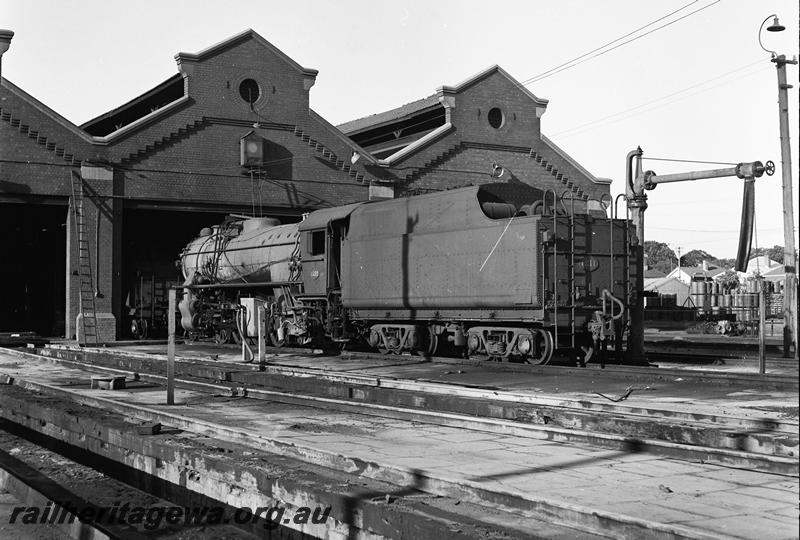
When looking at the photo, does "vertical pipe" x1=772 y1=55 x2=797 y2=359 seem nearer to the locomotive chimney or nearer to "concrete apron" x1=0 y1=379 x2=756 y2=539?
"concrete apron" x1=0 y1=379 x2=756 y2=539

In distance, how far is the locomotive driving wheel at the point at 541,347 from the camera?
15.9m

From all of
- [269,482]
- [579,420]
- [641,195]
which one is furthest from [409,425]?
[641,195]

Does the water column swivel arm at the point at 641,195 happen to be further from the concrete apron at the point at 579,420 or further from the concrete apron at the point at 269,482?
the concrete apron at the point at 269,482

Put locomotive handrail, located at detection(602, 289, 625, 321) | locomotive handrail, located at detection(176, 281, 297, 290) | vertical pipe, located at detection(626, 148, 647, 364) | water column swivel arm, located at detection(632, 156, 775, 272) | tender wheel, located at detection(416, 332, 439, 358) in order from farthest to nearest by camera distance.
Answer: locomotive handrail, located at detection(176, 281, 297, 290) → tender wheel, located at detection(416, 332, 439, 358) → vertical pipe, located at detection(626, 148, 647, 364) → water column swivel arm, located at detection(632, 156, 775, 272) → locomotive handrail, located at detection(602, 289, 625, 321)

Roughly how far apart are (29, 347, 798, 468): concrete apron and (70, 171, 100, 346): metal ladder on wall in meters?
15.6

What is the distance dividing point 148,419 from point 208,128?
71.7ft

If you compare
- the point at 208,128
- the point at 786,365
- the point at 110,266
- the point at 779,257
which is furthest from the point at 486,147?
the point at 779,257

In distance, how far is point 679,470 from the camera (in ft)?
23.0

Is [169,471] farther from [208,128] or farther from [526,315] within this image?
[208,128]

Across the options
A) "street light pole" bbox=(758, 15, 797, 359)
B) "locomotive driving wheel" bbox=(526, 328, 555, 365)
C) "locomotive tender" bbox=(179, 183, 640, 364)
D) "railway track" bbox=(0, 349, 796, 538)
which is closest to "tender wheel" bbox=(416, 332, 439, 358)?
"locomotive tender" bbox=(179, 183, 640, 364)

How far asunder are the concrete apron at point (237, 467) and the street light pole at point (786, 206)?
1518 cm

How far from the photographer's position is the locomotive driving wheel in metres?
15.9

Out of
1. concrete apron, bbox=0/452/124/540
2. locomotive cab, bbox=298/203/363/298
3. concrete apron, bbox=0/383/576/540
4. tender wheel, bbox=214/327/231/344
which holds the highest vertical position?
locomotive cab, bbox=298/203/363/298

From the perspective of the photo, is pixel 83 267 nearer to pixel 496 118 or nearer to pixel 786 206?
pixel 496 118
